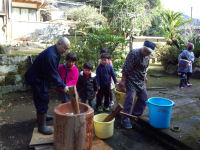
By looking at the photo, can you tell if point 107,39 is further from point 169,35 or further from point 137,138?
point 169,35

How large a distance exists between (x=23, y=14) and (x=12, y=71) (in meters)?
15.1

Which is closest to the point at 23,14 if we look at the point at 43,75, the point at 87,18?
the point at 87,18

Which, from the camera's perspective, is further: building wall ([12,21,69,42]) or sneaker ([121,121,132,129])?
building wall ([12,21,69,42])

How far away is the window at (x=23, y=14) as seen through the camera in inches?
716

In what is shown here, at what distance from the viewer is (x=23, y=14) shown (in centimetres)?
1850

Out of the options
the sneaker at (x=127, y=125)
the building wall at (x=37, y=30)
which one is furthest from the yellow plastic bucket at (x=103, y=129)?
the building wall at (x=37, y=30)

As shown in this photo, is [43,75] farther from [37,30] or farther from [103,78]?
[37,30]

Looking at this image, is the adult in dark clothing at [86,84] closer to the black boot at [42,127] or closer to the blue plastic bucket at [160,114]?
the black boot at [42,127]

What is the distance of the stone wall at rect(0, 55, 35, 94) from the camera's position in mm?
5535

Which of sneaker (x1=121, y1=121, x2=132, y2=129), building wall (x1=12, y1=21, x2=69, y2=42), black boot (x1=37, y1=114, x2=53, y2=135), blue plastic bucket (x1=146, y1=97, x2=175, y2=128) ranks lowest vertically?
sneaker (x1=121, y1=121, x2=132, y2=129)

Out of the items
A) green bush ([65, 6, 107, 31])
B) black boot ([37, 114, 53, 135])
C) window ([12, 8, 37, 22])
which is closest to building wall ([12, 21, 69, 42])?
green bush ([65, 6, 107, 31])

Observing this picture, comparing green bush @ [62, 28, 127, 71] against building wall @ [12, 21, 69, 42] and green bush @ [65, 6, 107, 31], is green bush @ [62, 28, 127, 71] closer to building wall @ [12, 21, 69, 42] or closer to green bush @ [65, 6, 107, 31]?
green bush @ [65, 6, 107, 31]

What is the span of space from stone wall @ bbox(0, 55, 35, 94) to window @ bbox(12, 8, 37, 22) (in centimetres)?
1461

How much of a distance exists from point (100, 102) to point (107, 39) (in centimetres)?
210
